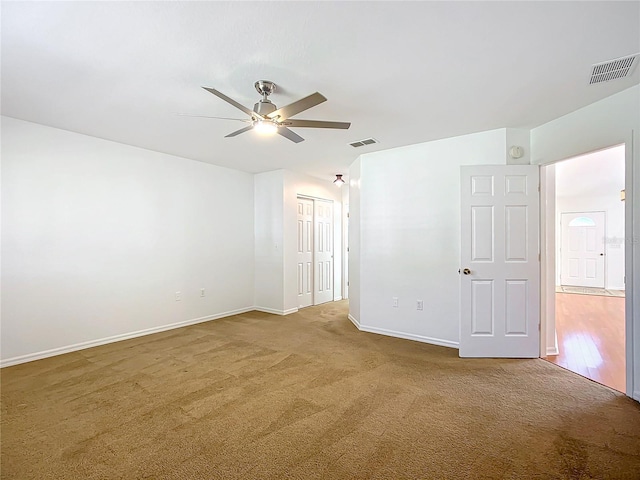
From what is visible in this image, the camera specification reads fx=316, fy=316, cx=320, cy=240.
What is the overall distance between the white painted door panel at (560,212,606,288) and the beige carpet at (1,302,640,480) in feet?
21.7

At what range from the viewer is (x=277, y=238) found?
18.4 feet

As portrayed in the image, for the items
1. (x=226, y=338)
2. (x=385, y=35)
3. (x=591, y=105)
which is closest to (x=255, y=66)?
(x=385, y=35)

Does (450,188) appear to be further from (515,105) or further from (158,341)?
(158,341)

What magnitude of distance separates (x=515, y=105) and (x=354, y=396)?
2975mm

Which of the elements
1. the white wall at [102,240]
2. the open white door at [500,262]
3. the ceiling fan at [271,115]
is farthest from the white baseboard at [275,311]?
the ceiling fan at [271,115]

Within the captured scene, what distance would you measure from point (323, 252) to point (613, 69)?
486 cm

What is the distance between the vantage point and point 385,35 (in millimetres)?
1927

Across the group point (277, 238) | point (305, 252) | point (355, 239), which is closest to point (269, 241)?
point (277, 238)

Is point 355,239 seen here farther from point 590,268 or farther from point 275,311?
point 590,268

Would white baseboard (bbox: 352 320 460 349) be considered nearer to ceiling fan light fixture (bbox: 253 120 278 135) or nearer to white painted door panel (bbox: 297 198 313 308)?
white painted door panel (bbox: 297 198 313 308)

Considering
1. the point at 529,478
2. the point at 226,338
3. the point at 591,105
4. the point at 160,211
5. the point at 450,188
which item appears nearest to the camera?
the point at 529,478

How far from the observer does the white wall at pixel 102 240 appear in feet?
11.0

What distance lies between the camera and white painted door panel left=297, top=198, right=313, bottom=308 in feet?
19.4

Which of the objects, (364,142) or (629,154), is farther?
(364,142)
